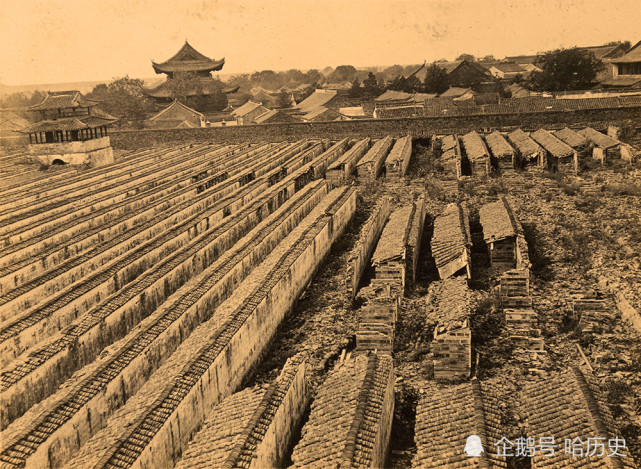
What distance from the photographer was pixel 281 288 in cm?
992

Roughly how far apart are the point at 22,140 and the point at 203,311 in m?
28.2

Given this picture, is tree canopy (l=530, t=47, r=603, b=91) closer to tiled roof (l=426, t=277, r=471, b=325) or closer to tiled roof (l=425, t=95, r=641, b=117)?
tiled roof (l=425, t=95, r=641, b=117)

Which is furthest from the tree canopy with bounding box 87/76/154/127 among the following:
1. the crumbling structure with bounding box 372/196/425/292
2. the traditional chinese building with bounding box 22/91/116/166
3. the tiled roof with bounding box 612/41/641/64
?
the crumbling structure with bounding box 372/196/425/292

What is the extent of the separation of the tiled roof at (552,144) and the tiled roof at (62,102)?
1819 centimetres

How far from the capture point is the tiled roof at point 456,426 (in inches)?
221

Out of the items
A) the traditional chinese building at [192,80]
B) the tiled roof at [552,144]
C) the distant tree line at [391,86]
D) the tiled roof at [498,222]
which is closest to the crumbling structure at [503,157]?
the tiled roof at [552,144]

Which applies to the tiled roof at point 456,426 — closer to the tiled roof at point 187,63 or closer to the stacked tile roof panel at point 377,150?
the stacked tile roof panel at point 377,150

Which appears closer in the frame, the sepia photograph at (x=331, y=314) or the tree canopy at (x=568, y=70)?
the sepia photograph at (x=331, y=314)

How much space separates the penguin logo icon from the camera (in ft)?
18.4

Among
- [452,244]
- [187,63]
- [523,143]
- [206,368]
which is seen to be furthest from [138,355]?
[187,63]

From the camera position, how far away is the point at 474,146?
2136 centimetres

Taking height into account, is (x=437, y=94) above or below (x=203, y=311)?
above

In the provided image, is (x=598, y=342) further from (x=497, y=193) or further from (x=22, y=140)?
(x=22, y=140)

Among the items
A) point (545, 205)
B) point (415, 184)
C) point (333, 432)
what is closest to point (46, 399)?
point (333, 432)
